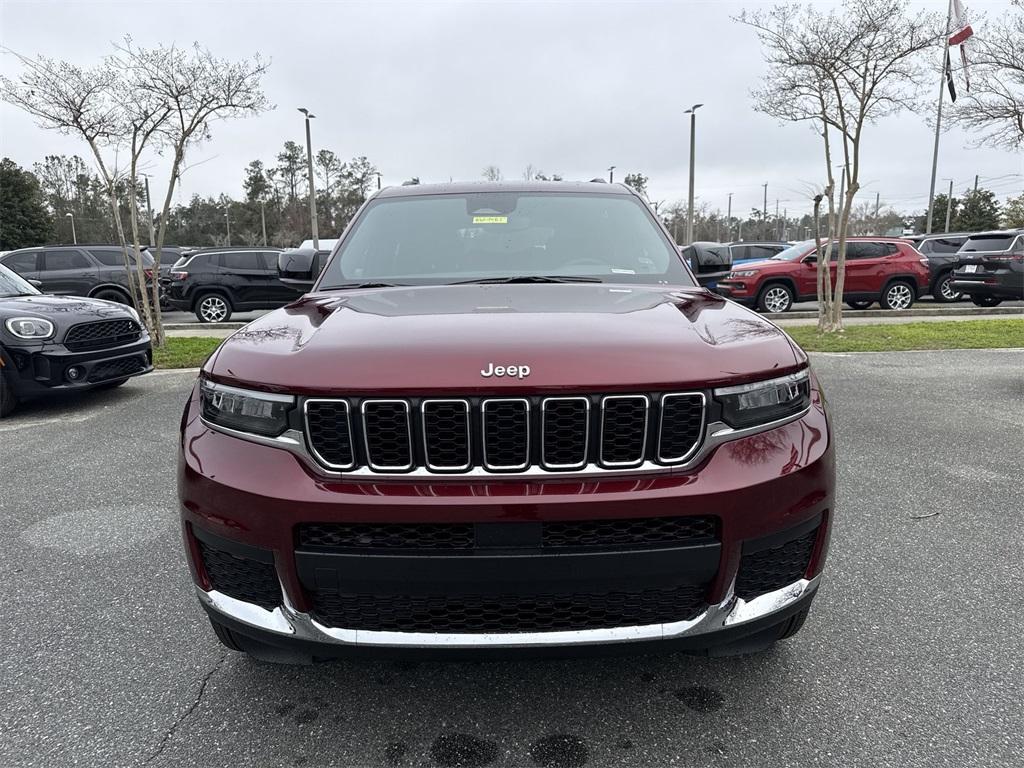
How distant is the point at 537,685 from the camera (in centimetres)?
231

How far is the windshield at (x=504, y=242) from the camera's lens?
3016 mm

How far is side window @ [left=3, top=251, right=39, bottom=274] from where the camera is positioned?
14375 mm

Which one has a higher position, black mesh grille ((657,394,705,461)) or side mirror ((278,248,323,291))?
side mirror ((278,248,323,291))

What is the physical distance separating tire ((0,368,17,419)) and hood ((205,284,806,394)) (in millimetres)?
5279

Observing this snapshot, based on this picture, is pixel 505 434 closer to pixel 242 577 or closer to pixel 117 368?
pixel 242 577

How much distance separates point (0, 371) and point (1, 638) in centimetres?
453

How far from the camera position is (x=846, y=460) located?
4.75 m

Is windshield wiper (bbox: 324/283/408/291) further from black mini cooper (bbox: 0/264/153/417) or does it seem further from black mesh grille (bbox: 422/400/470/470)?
black mini cooper (bbox: 0/264/153/417)

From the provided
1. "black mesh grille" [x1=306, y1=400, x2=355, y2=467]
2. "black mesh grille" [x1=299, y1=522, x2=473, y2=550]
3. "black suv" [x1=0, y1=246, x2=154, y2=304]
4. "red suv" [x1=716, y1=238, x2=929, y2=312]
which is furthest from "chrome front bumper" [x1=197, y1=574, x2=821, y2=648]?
"black suv" [x1=0, y1=246, x2=154, y2=304]

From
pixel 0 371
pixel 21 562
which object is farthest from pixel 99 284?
pixel 21 562

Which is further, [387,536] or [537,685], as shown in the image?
[537,685]

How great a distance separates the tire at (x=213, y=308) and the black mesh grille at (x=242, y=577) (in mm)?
13908

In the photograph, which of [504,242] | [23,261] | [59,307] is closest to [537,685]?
[504,242]

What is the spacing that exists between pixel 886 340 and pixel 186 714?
1027 cm
